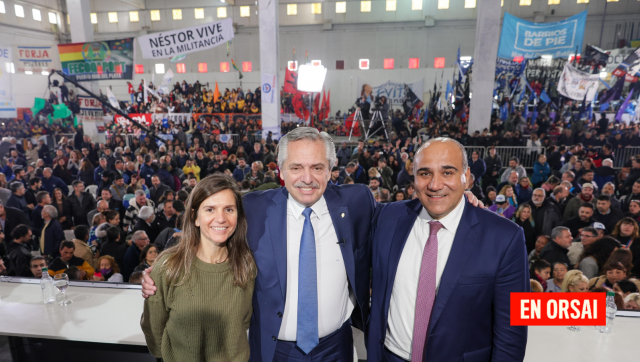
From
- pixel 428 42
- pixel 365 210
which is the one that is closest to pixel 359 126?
pixel 428 42

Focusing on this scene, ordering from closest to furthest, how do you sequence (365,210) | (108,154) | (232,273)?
(232,273), (365,210), (108,154)

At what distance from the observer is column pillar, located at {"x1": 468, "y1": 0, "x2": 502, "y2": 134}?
11422 millimetres

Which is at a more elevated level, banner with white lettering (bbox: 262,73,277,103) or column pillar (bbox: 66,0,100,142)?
column pillar (bbox: 66,0,100,142)

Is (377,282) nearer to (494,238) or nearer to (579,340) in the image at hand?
(494,238)

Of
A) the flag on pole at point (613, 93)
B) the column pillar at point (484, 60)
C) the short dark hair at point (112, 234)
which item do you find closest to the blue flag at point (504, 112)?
the flag on pole at point (613, 93)

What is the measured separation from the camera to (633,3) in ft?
61.8

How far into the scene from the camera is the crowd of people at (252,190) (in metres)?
4.30

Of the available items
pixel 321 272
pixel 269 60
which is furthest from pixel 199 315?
pixel 269 60

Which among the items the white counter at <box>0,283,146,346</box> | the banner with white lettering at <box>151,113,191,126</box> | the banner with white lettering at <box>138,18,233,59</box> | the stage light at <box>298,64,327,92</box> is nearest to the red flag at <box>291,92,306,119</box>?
the banner with white lettering at <box>151,113,191,126</box>

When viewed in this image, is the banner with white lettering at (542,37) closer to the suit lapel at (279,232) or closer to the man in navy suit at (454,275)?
the man in navy suit at (454,275)

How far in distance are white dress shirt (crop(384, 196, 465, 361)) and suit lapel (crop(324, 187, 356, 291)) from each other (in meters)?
0.25

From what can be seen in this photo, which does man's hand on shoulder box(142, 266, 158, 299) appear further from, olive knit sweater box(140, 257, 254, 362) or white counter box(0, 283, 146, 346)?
white counter box(0, 283, 146, 346)

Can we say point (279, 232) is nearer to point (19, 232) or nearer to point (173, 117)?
point (19, 232)

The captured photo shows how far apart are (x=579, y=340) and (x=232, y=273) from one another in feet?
6.73
